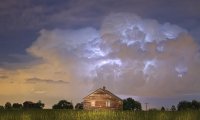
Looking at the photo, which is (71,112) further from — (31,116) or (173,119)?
(173,119)

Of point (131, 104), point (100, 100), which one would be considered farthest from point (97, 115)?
point (131, 104)

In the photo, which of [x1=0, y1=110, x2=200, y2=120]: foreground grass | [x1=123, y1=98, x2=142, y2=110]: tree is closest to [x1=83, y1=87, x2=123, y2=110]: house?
[x1=123, y1=98, x2=142, y2=110]: tree

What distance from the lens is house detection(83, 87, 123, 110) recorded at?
9662 cm

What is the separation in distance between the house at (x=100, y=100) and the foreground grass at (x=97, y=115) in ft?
162

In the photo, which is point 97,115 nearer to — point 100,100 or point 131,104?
point 100,100

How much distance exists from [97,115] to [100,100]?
51771 millimetres

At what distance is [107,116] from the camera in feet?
149

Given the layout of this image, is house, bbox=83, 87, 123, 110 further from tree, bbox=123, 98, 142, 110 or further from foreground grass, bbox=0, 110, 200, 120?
foreground grass, bbox=0, 110, 200, 120

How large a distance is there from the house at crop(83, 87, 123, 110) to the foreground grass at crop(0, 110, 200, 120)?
49.4 metres

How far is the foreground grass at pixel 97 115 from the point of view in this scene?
44562 millimetres

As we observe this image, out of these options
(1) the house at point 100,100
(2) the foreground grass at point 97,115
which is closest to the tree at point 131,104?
(1) the house at point 100,100

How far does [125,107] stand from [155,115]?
236 feet

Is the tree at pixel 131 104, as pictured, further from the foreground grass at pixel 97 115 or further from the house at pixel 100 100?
the foreground grass at pixel 97 115

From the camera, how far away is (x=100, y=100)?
97.3 meters
